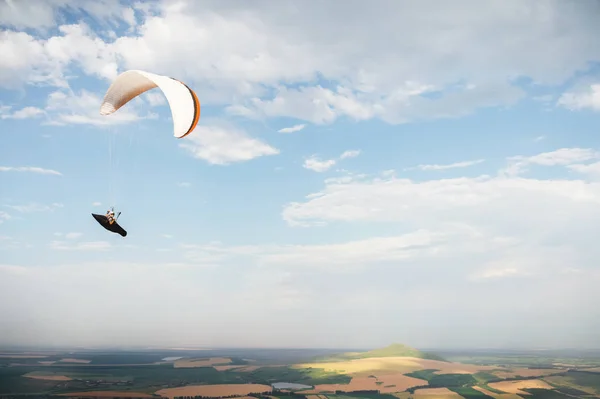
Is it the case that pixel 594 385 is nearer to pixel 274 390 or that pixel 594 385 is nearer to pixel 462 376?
pixel 462 376

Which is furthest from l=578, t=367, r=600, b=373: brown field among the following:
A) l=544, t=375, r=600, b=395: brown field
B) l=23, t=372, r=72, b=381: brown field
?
l=23, t=372, r=72, b=381: brown field

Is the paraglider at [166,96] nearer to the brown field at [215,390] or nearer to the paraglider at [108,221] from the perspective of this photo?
the paraglider at [108,221]

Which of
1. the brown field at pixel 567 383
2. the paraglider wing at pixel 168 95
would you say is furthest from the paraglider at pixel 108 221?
the brown field at pixel 567 383

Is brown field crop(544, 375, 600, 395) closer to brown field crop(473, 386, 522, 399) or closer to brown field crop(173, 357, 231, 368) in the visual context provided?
brown field crop(473, 386, 522, 399)

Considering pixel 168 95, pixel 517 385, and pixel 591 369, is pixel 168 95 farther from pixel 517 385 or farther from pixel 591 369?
pixel 591 369

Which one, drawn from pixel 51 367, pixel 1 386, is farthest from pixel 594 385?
pixel 51 367

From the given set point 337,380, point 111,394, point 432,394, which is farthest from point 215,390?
point 432,394
